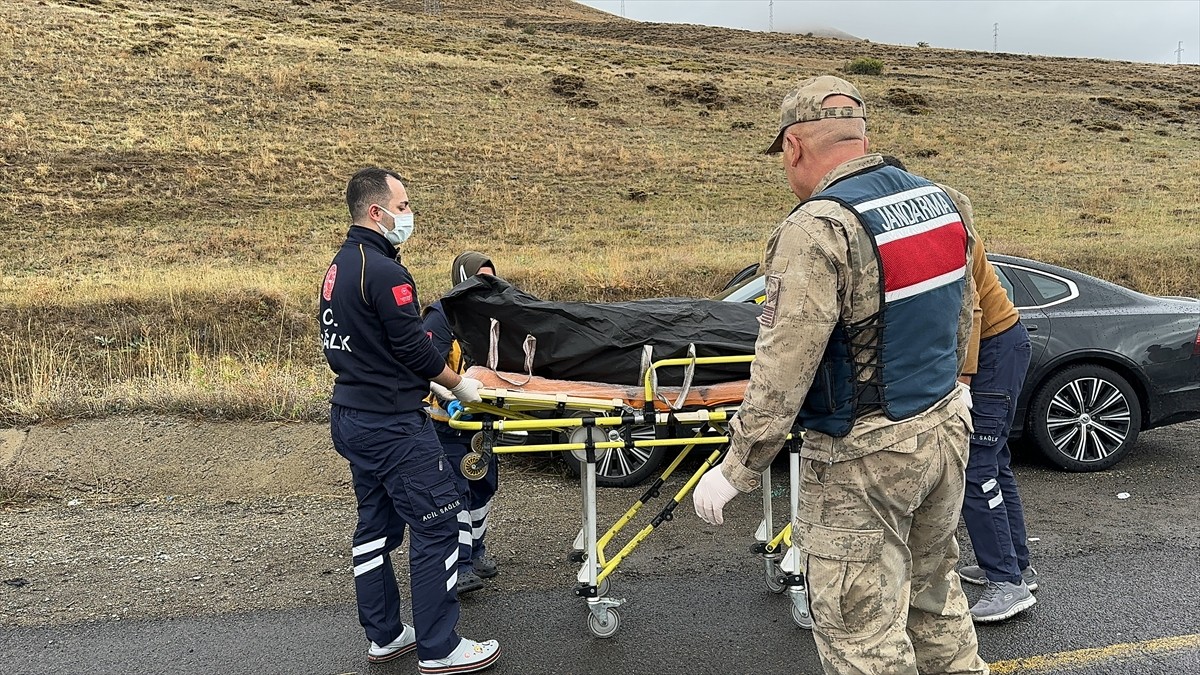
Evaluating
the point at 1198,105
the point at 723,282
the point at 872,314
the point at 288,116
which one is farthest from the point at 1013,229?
the point at 1198,105

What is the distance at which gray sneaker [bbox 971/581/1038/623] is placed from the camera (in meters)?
3.60

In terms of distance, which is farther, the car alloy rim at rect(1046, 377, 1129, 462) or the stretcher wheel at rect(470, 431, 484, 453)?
the car alloy rim at rect(1046, 377, 1129, 462)

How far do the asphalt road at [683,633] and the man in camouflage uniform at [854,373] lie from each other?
109 cm

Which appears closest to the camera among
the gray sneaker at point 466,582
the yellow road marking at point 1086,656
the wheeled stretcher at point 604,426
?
the yellow road marking at point 1086,656

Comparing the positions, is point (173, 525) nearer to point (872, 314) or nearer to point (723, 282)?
point (872, 314)

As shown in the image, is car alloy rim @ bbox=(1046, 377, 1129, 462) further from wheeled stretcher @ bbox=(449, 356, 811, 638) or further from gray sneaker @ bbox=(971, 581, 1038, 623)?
wheeled stretcher @ bbox=(449, 356, 811, 638)

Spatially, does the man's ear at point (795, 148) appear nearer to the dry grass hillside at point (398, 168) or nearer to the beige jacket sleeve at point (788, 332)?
the beige jacket sleeve at point (788, 332)

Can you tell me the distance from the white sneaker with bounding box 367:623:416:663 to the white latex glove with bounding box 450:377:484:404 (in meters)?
0.95

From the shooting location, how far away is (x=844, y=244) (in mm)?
2227

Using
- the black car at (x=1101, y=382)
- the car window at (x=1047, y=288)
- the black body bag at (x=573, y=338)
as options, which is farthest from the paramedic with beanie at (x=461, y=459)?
the car window at (x=1047, y=288)

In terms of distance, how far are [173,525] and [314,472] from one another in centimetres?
97

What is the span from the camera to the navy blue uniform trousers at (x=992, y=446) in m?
3.65

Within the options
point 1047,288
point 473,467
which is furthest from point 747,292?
point 473,467

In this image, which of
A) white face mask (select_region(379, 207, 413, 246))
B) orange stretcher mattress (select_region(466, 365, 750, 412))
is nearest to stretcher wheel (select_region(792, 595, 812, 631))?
orange stretcher mattress (select_region(466, 365, 750, 412))
